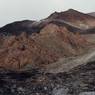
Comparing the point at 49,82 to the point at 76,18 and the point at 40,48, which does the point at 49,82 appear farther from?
the point at 76,18

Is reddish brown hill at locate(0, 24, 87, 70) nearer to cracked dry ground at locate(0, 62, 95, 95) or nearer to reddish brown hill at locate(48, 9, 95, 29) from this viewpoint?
cracked dry ground at locate(0, 62, 95, 95)

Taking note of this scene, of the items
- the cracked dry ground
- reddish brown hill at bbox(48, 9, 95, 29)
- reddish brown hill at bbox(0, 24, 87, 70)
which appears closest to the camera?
the cracked dry ground

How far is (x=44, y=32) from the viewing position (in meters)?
67.2

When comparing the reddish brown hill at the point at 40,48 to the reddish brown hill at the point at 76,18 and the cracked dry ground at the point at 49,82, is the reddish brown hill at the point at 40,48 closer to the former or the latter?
the cracked dry ground at the point at 49,82

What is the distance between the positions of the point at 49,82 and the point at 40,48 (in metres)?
14.3

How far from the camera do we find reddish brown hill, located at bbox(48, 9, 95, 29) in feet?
279

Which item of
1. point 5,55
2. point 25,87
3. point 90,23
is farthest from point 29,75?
point 90,23

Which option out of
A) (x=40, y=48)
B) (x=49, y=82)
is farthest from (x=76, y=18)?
(x=49, y=82)

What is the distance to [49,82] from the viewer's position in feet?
149

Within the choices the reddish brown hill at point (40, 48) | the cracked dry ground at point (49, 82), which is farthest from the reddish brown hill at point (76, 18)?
the cracked dry ground at point (49, 82)

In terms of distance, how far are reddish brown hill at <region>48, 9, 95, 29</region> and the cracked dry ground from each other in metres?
35.0

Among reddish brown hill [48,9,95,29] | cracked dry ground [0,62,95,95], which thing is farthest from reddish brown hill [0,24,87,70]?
reddish brown hill [48,9,95,29]

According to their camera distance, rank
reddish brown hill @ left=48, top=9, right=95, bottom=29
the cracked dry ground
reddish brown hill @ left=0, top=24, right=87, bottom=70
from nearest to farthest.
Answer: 1. the cracked dry ground
2. reddish brown hill @ left=0, top=24, right=87, bottom=70
3. reddish brown hill @ left=48, top=9, right=95, bottom=29

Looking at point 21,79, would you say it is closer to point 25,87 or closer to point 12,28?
point 25,87
